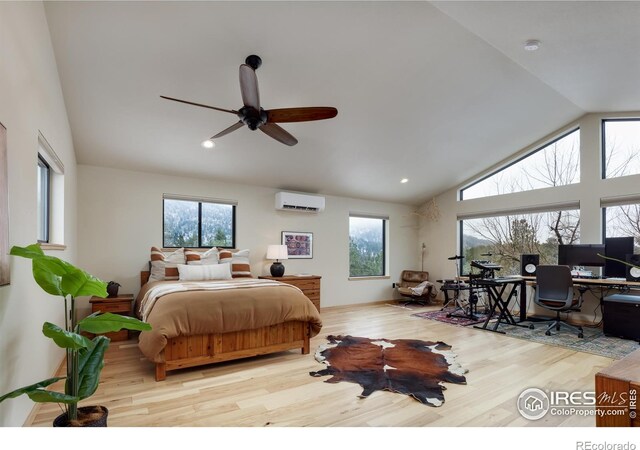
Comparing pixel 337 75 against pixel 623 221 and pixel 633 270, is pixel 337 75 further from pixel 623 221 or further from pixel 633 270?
pixel 623 221

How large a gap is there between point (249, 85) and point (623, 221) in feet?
18.6

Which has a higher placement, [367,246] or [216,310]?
[367,246]

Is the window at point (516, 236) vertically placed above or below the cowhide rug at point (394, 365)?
above

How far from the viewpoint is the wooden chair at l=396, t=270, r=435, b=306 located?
7002 mm

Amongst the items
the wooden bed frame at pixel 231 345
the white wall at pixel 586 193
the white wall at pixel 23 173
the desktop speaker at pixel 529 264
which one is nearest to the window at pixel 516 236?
the white wall at pixel 586 193

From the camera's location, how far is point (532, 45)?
10.8 feet

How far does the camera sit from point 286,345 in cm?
364

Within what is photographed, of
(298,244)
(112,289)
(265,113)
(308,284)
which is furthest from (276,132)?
(298,244)

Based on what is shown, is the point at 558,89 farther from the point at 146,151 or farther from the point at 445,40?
the point at 146,151

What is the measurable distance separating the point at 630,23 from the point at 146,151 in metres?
5.22

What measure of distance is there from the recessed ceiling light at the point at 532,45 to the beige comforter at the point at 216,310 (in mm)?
3412

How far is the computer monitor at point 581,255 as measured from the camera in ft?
15.6

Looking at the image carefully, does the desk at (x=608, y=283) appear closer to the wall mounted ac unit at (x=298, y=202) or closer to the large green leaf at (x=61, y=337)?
the wall mounted ac unit at (x=298, y=202)

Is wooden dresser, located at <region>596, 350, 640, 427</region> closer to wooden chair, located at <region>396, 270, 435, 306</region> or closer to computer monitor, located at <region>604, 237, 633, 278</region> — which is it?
computer monitor, located at <region>604, 237, 633, 278</region>
